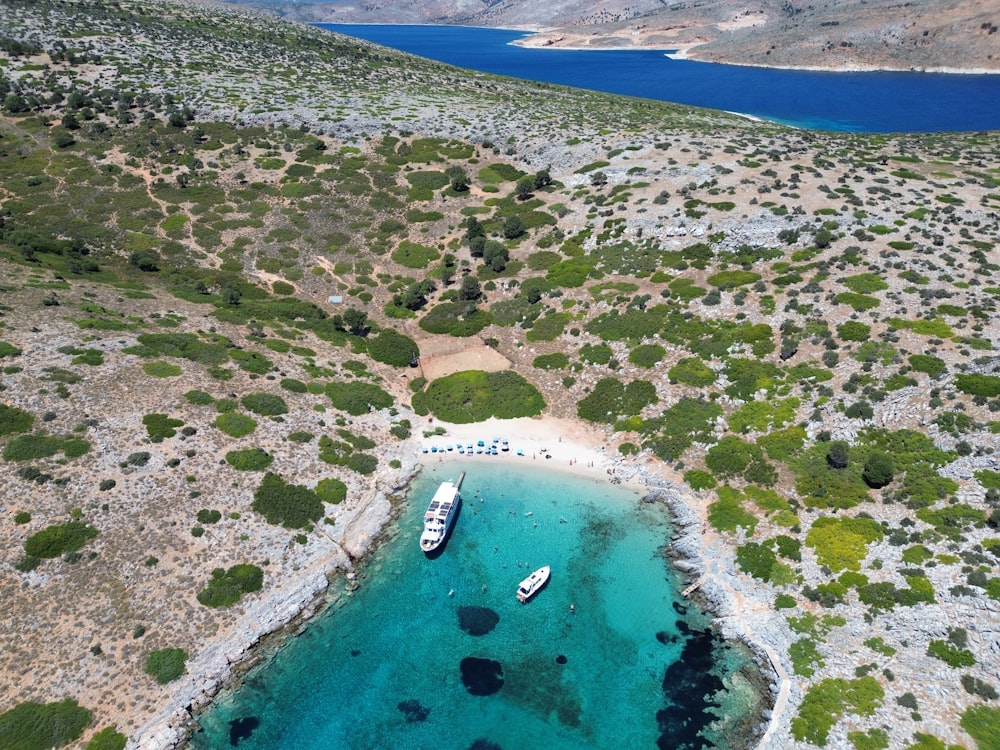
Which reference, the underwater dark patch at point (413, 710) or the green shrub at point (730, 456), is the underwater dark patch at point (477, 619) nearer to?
the underwater dark patch at point (413, 710)

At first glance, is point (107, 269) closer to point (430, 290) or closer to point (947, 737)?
point (430, 290)

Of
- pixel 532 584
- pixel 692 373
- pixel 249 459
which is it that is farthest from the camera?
pixel 692 373

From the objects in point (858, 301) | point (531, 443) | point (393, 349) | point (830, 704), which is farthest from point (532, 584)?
point (858, 301)

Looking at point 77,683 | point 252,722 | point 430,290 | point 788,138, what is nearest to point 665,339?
point 430,290

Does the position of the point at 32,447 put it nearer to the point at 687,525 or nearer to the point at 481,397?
the point at 481,397

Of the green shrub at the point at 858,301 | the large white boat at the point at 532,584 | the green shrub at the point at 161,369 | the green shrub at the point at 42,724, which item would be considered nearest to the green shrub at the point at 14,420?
the green shrub at the point at 161,369

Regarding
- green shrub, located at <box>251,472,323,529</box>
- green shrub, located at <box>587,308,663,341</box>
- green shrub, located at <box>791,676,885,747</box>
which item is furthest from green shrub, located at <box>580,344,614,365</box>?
green shrub, located at <box>791,676,885,747</box>
